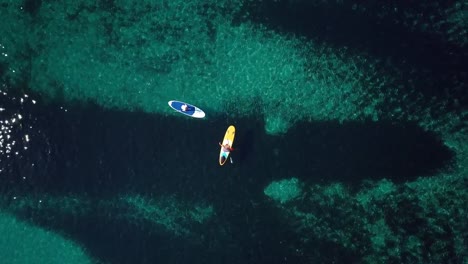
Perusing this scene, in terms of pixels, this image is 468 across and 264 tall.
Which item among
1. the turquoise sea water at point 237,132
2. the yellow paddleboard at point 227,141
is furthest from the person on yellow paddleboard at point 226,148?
the turquoise sea water at point 237,132

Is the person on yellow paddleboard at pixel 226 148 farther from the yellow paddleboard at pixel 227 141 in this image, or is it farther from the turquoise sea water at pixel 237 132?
the turquoise sea water at pixel 237 132

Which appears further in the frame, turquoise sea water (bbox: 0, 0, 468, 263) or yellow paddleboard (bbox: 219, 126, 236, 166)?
yellow paddleboard (bbox: 219, 126, 236, 166)

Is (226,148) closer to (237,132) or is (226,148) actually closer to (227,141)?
(227,141)

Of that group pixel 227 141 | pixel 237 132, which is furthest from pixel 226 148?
pixel 237 132

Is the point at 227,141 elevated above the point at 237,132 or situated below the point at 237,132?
below

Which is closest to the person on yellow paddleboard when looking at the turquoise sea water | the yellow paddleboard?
the yellow paddleboard

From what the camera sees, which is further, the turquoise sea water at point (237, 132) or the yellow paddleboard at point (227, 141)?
the yellow paddleboard at point (227, 141)

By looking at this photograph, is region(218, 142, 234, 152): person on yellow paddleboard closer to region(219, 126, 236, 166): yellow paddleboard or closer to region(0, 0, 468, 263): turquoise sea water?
region(219, 126, 236, 166): yellow paddleboard

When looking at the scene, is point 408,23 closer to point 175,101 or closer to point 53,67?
point 175,101

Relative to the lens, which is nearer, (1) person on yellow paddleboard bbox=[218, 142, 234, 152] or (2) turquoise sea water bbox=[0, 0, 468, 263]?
(2) turquoise sea water bbox=[0, 0, 468, 263]
